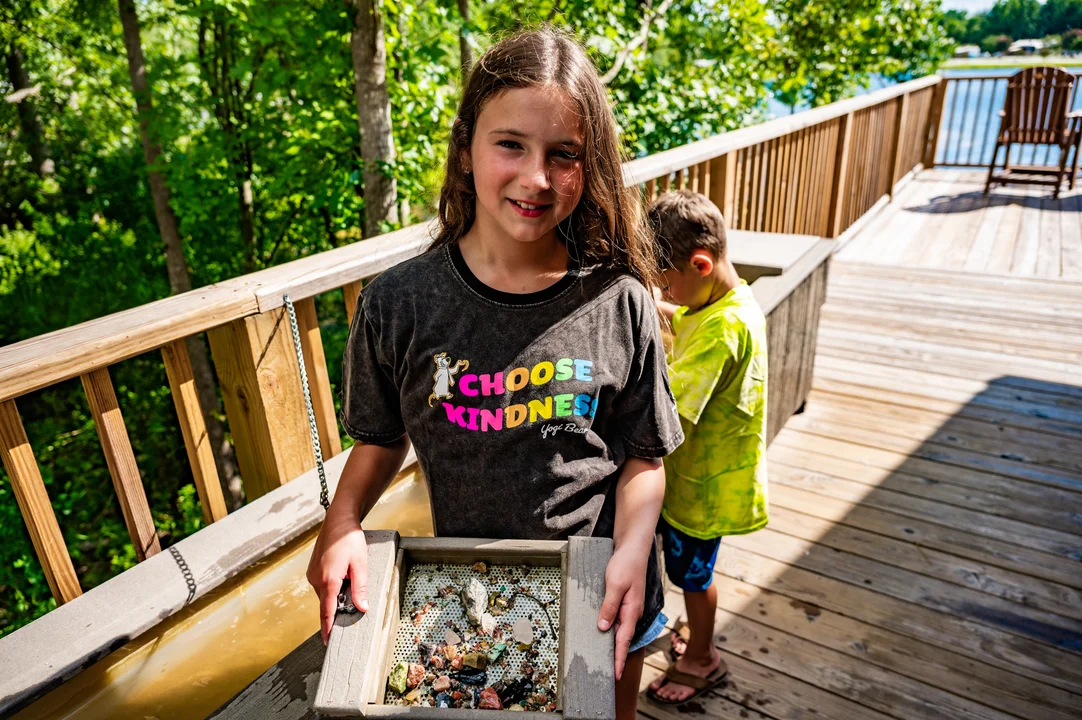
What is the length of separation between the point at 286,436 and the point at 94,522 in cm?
863

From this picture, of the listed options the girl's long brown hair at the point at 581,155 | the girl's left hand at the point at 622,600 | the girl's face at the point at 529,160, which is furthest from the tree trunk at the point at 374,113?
the girl's left hand at the point at 622,600

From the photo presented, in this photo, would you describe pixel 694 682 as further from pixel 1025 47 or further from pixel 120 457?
pixel 1025 47

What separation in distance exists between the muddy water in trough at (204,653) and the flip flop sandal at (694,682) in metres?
0.98

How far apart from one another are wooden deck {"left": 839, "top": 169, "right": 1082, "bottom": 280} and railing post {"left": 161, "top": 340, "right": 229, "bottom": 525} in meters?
5.42

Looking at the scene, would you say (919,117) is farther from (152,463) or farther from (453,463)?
(152,463)

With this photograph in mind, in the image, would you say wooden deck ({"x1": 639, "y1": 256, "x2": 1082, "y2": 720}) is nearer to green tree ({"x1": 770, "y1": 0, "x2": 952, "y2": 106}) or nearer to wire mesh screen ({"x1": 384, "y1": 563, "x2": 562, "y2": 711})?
wire mesh screen ({"x1": 384, "y1": 563, "x2": 562, "y2": 711})

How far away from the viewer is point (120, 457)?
5.70 feet

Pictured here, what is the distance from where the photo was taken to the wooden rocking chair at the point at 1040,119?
7.63 m

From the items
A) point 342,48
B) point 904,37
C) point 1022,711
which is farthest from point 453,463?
point 904,37

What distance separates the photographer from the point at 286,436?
2023 millimetres

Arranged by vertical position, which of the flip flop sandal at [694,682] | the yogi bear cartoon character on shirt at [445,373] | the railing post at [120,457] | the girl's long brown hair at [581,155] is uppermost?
the girl's long brown hair at [581,155]

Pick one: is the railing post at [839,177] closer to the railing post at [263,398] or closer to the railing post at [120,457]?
the railing post at [263,398]

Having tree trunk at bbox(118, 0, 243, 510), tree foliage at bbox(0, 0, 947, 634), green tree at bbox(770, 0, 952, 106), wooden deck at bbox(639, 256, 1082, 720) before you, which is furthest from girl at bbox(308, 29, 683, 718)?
green tree at bbox(770, 0, 952, 106)

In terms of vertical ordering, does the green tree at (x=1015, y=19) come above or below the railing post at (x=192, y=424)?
above
